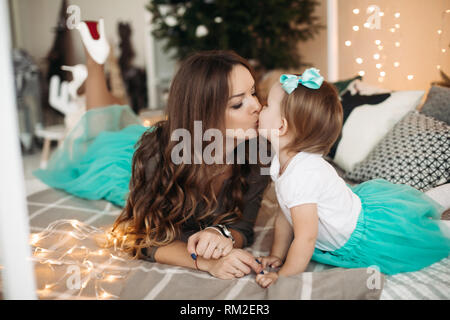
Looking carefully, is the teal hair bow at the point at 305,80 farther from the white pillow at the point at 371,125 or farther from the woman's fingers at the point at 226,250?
the white pillow at the point at 371,125

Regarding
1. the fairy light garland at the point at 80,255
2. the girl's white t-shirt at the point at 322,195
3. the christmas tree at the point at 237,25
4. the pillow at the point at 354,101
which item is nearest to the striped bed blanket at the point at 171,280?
the fairy light garland at the point at 80,255

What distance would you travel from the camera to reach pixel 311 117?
41.4 inches

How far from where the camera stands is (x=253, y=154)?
1.44m

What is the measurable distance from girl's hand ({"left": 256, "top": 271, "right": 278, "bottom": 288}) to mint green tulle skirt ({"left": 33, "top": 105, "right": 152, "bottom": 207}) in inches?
32.0

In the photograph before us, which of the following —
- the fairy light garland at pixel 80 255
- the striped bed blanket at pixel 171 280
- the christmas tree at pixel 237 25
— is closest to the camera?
the striped bed blanket at pixel 171 280

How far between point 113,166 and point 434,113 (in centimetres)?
137

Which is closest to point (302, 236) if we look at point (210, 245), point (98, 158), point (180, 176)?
point (210, 245)

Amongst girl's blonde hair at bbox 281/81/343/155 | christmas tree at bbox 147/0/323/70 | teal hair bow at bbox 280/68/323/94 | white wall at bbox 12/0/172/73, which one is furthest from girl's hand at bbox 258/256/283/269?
white wall at bbox 12/0/172/73

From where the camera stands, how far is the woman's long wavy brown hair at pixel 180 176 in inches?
46.5

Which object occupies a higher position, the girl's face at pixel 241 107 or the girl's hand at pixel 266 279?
the girl's face at pixel 241 107

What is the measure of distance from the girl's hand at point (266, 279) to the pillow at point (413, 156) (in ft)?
2.11

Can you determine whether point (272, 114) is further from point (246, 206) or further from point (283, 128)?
point (246, 206)
